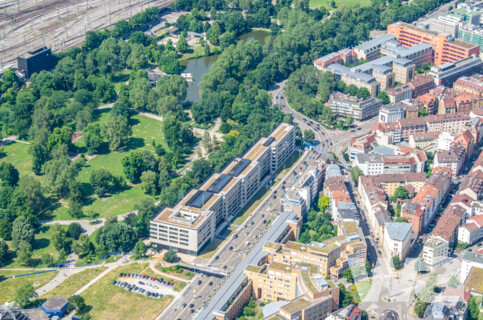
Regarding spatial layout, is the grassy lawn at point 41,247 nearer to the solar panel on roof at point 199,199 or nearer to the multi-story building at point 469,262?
the solar panel on roof at point 199,199

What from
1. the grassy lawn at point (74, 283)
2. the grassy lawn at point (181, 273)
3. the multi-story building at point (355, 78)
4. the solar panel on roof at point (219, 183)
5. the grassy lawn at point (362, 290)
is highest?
the solar panel on roof at point (219, 183)

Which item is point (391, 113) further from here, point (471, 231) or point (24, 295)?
point (24, 295)

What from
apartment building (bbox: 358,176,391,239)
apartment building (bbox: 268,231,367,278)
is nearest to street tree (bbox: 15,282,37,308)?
apartment building (bbox: 268,231,367,278)

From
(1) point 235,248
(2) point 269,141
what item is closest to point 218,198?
(1) point 235,248

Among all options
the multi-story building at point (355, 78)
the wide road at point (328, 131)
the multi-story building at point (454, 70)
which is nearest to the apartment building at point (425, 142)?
the wide road at point (328, 131)

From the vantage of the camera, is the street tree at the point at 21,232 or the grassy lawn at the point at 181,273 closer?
the grassy lawn at the point at 181,273

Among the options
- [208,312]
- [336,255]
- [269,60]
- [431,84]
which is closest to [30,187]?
[208,312]

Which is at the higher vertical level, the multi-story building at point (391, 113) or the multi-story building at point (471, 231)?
the multi-story building at point (391, 113)
